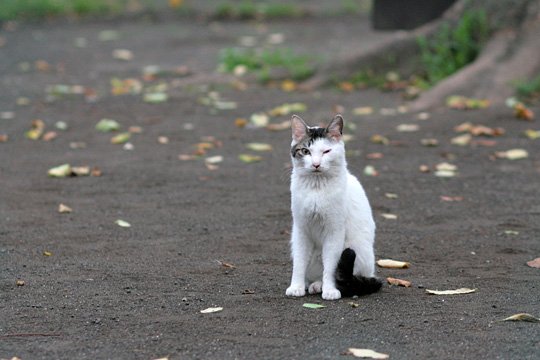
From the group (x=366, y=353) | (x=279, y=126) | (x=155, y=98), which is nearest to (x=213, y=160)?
(x=279, y=126)

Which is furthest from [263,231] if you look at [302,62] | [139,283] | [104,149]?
[302,62]

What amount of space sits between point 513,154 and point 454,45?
10.2 feet

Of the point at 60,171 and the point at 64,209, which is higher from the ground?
the point at 64,209

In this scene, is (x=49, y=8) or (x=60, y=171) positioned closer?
(x=60, y=171)

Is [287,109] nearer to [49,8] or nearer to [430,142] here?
[430,142]

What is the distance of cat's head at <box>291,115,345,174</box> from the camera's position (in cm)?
493

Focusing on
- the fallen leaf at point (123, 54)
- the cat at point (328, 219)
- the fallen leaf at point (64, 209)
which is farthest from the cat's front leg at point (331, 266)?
the fallen leaf at point (123, 54)

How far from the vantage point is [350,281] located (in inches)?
198

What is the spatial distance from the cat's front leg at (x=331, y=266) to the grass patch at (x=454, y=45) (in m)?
6.86

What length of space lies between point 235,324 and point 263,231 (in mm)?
2081

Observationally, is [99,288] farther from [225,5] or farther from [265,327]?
[225,5]

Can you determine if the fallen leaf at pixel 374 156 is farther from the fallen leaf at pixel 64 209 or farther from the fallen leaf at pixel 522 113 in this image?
the fallen leaf at pixel 64 209

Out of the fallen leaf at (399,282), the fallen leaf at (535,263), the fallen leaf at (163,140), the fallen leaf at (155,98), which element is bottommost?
the fallen leaf at (155,98)

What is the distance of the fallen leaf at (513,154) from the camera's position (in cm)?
885
